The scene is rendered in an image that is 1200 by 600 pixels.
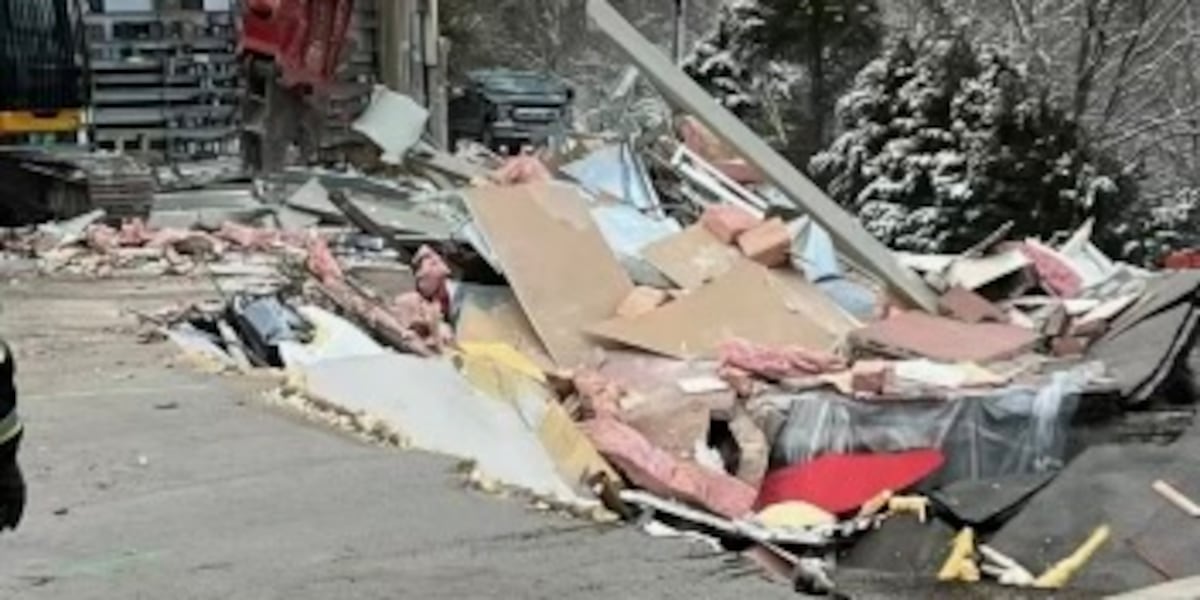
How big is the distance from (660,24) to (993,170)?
3673cm

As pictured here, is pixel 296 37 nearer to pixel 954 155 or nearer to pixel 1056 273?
pixel 1056 273

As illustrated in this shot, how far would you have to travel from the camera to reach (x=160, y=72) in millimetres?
21016

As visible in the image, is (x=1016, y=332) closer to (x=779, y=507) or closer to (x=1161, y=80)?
(x=779, y=507)

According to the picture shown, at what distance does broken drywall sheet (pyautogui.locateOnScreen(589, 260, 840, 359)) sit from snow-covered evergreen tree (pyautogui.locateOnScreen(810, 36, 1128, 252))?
533 inches

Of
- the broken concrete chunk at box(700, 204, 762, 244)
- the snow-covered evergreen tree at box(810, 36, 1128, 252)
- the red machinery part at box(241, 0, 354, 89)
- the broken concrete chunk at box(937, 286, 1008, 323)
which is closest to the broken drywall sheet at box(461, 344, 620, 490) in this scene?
the broken concrete chunk at box(700, 204, 762, 244)

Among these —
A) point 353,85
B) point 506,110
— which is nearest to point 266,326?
point 353,85

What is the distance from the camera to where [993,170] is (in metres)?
25.8

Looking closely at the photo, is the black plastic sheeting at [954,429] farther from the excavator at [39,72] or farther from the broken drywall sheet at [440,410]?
the excavator at [39,72]

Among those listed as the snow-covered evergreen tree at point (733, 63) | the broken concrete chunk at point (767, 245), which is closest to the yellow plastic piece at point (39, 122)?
the broken concrete chunk at point (767, 245)

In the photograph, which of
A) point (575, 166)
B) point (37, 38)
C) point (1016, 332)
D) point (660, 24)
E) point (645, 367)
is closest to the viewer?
point (645, 367)

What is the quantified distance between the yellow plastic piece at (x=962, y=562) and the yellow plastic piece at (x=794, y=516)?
0.70 meters

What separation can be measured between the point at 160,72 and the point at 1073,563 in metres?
15.4

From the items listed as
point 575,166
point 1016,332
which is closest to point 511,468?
point 1016,332

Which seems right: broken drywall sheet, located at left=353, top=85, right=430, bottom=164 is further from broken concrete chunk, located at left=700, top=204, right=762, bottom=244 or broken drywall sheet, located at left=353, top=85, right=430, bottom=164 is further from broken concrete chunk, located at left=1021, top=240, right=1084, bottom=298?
broken concrete chunk, located at left=1021, top=240, right=1084, bottom=298
